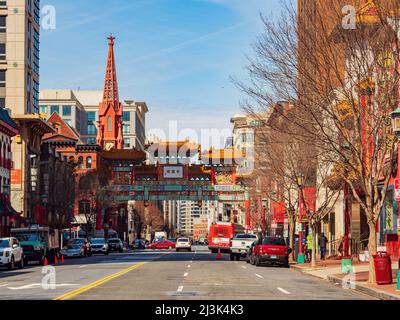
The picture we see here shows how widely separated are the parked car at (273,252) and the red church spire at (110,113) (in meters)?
115

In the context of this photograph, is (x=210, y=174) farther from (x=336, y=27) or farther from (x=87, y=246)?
(x=336, y=27)

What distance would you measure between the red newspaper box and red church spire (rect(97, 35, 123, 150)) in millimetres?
132497

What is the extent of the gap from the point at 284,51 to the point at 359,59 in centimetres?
320

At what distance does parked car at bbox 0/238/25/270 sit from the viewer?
42.2 m

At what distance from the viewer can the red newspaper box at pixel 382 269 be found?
27188 mm

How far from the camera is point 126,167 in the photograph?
4769 inches

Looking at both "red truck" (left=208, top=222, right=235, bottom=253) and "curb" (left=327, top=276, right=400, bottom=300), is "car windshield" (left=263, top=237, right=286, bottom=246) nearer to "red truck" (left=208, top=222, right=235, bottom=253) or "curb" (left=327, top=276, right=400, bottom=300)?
"curb" (left=327, top=276, right=400, bottom=300)

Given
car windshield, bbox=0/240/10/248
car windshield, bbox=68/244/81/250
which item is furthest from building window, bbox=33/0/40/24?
car windshield, bbox=0/240/10/248

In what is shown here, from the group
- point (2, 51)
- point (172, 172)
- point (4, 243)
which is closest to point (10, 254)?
point (4, 243)

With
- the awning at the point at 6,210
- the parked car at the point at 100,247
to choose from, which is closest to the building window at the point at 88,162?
the parked car at the point at 100,247

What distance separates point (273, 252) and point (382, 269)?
17437mm

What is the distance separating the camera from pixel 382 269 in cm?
2719

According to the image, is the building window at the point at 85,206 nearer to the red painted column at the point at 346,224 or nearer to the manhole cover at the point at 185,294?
the red painted column at the point at 346,224
